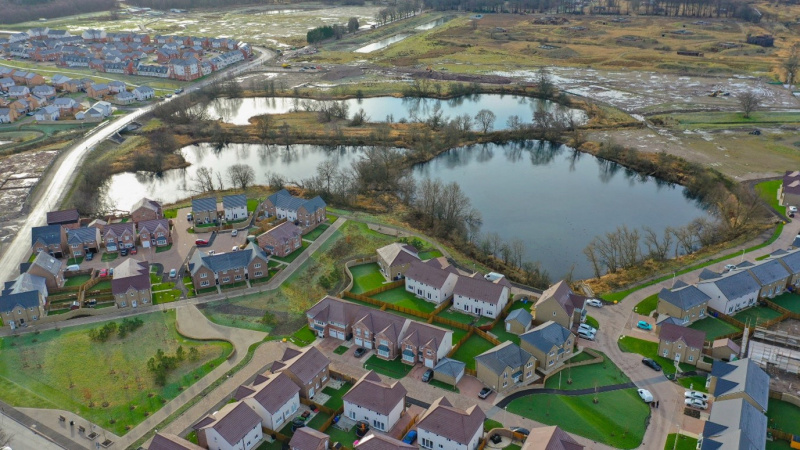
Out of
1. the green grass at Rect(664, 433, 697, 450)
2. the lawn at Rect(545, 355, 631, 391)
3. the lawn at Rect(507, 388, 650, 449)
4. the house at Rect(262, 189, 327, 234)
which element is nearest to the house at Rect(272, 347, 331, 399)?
the lawn at Rect(507, 388, 650, 449)

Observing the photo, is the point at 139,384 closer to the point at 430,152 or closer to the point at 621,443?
the point at 621,443

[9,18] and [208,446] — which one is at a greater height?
[9,18]

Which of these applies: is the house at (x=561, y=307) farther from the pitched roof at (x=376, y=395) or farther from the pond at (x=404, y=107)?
the pond at (x=404, y=107)

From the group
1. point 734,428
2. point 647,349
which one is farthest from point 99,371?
point 734,428

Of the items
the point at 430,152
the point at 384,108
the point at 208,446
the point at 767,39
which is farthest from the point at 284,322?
the point at 767,39

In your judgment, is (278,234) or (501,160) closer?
(278,234)
